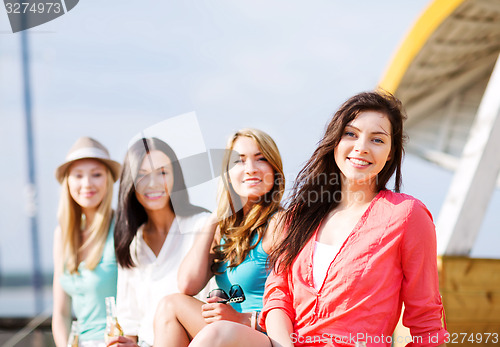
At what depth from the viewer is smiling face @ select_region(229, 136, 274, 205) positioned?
226 cm

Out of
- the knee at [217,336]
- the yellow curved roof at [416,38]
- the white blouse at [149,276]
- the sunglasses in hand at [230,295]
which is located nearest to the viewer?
the knee at [217,336]

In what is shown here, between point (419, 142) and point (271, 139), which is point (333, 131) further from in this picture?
point (419, 142)

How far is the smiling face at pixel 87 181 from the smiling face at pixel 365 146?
145cm

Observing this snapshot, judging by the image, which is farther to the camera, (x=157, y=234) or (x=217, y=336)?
(x=157, y=234)

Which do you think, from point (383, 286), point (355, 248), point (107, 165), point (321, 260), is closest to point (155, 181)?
point (107, 165)

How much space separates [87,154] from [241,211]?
920mm

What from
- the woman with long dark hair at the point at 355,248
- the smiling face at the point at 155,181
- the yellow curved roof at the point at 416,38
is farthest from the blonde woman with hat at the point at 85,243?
the yellow curved roof at the point at 416,38

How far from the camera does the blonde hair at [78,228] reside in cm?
272

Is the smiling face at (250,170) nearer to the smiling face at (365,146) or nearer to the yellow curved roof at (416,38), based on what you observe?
the smiling face at (365,146)

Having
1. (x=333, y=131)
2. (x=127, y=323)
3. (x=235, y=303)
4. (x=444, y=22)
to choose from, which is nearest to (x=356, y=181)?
(x=333, y=131)

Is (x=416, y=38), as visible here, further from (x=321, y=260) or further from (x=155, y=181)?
(x=321, y=260)

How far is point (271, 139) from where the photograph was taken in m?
2.29

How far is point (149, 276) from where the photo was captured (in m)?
2.58

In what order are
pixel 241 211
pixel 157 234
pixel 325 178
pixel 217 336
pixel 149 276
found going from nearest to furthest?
pixel 217 336 < pixel 325 178 < pixel 241 211 < pixel 149 276 < pixel 157 234
